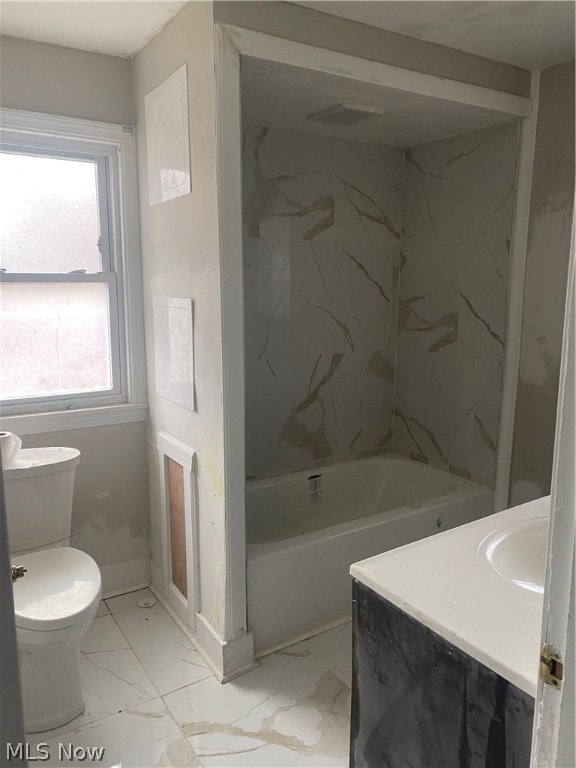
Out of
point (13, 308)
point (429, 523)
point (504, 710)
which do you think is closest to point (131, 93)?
point (13, 308)

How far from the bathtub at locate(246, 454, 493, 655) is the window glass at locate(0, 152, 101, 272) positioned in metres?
1.39

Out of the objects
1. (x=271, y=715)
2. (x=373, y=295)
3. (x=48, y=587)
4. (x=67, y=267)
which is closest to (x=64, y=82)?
(x=67, y=267)

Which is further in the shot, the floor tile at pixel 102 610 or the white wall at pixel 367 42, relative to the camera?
the floor tile at pixel 102 610

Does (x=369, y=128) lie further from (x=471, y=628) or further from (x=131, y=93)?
(x=471, y=628)

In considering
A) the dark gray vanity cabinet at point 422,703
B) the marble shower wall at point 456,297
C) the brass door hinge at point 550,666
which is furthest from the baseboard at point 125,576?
the brass door hinge at point 550,666

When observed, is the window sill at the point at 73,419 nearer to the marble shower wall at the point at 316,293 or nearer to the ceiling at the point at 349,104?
the marble shower wall at the point at 316,293

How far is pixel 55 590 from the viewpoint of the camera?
6.37 feet

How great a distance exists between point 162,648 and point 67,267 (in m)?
1.65

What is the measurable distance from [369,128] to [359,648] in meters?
2.40

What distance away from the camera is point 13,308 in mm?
2412

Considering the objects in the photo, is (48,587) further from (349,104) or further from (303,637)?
(349,104)

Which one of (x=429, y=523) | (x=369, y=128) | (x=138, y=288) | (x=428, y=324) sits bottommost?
(x=429, y=523)

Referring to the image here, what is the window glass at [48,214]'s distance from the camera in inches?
93.4

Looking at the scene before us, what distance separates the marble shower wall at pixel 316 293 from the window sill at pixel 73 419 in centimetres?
60
